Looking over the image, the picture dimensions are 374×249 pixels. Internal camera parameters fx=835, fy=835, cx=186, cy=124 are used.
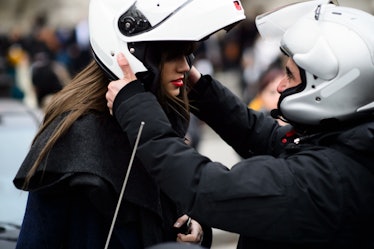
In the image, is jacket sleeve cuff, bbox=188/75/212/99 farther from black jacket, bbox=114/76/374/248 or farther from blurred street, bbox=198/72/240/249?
blurred street, bbox=198/72/240/249

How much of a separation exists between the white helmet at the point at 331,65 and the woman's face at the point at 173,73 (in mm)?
345

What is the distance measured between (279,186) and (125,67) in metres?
0.62

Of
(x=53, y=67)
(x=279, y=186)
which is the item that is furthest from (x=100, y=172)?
(x=53, y=67)

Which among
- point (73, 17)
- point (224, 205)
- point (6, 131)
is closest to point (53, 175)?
point (224, 205)

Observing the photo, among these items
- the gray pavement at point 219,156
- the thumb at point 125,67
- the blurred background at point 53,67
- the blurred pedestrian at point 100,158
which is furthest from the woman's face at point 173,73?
the gray pavement at point 219,156

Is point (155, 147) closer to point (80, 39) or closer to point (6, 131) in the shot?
point (6, 131)

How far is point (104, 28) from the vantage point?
8.66ft

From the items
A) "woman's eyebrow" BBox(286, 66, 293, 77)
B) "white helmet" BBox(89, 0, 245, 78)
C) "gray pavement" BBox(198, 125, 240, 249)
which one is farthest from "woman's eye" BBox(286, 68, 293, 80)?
"gray pavement" BBox(198, 125, 240, 249)

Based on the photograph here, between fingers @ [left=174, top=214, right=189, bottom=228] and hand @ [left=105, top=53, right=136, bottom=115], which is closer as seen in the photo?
hand @ [left=105, top=53, right=136, bottom=115]

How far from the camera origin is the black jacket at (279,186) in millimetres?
2371

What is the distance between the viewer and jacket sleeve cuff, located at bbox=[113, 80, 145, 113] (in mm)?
2562

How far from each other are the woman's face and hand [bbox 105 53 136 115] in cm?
13

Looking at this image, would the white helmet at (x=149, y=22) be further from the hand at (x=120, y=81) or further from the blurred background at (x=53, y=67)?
the blurred background at (x=53, y=67)

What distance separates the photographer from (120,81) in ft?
8.55
